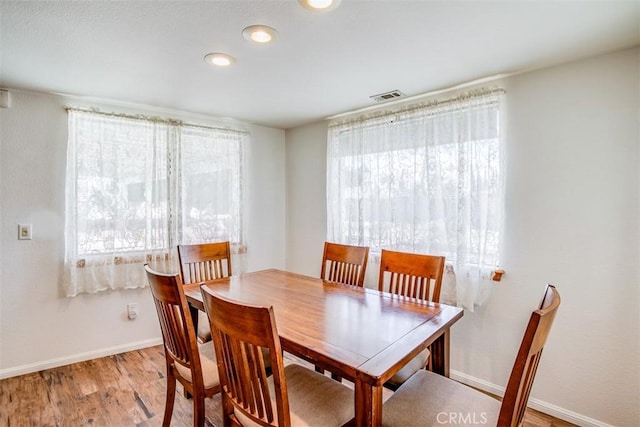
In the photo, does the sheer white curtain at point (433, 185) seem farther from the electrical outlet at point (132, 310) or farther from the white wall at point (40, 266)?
→ the white wall at point (40, 266)

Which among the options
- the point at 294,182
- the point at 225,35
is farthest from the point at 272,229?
the point at 225,35

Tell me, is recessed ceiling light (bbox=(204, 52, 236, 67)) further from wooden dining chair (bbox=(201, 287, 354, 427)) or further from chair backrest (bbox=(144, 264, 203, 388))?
wooden dining chair (bbox=(201, 287, 354, 427))

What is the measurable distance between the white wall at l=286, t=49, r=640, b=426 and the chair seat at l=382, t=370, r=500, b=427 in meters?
1.12

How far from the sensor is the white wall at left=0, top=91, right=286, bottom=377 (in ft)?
8.02

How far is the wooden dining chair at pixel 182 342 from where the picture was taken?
4.61 ft

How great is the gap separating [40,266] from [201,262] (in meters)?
1.33

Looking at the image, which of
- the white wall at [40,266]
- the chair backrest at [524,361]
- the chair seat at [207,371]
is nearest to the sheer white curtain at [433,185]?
the chair backrest at [524,361]

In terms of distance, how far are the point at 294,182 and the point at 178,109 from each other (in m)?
1.49

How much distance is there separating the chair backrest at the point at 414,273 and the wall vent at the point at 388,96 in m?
1.33

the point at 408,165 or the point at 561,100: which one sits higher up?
the point at 561,100

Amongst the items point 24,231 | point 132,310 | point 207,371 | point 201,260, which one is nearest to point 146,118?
point 24,231

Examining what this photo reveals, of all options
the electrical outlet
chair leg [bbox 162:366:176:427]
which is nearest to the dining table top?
chair leg [bbox 162:366:176:427]

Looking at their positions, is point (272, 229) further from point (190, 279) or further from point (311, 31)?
point (311, 31)

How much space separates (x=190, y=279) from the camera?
2406 mm
